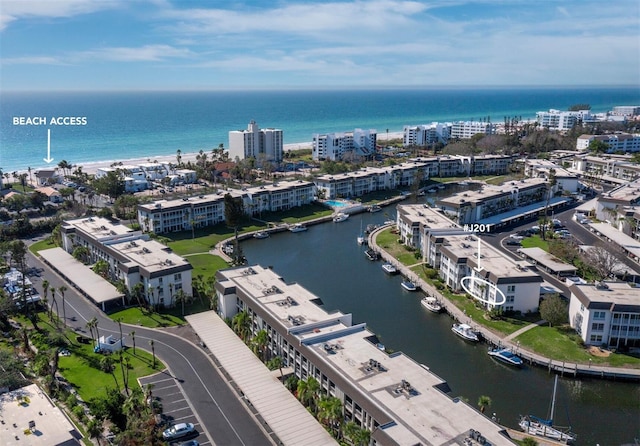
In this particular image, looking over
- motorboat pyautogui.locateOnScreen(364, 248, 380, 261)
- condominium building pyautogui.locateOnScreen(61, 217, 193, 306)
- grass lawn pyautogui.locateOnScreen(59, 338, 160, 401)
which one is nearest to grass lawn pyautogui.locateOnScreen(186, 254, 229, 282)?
condominium building pyautogui.locateOnScreen(61, 217, 193, 306)

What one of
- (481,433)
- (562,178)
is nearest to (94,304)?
(481,433)

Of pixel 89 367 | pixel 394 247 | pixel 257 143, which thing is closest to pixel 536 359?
pixel 394 247

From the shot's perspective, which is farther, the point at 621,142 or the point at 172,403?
the point at 621,142

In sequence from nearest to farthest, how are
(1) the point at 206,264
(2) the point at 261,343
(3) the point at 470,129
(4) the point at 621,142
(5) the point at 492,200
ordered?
1. (2) the point at 261,343
2. (1) the point at 206,264
3. (5) the point at 492,200
4. (4) the point at 621,142
5. (3) the point at 470,129

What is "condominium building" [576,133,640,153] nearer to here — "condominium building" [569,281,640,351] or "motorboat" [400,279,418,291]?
"motorboat" [400,279,418,291]

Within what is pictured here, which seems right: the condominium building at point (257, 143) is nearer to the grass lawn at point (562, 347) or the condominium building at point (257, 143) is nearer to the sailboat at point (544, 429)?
the grass lawn at point (562, 347)

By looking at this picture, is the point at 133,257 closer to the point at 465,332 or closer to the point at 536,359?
the point at 465,332

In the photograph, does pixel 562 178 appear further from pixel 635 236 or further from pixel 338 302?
pixel 338 302
